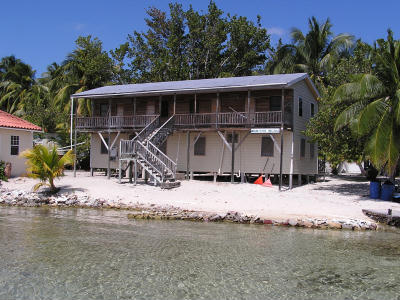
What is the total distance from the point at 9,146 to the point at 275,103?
1649 cm

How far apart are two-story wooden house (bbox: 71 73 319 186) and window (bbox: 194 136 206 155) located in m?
0.06

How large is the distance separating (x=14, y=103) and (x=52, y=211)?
118ft

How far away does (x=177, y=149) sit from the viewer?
28656 mm

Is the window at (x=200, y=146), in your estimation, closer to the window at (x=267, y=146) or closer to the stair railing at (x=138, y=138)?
the stair railing at (x=138, y=138)

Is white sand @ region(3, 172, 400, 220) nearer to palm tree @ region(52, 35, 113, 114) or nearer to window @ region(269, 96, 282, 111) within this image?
window @ region(269, 96, 282, 111)

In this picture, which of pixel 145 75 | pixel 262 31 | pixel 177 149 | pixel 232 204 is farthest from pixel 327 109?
pixel 145 75

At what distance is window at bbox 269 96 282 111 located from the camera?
1032 inches

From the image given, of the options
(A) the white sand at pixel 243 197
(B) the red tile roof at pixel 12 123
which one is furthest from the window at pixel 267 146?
(B) the red tile roof at pixel 12 123

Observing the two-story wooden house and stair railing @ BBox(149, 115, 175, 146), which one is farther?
stair railing @ BBox(149, 115, 175, 146)

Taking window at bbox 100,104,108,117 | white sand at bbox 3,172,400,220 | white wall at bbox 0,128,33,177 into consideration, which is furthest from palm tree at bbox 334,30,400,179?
white wall at bbox 0,128,33,177

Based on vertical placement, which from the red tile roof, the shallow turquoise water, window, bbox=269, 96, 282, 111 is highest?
window, bbox=269, 96, 282, 111

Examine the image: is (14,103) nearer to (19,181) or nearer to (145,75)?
(145,75)

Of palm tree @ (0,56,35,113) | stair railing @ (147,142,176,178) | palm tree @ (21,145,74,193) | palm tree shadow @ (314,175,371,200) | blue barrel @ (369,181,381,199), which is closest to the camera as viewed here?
blue barrel @ (369,181,381,199)

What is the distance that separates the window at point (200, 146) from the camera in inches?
1101
